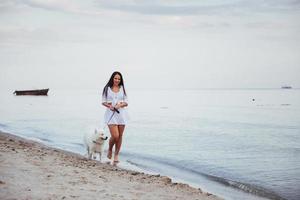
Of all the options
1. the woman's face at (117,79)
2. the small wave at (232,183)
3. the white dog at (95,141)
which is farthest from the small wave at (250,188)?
the woman's face at (117,79)

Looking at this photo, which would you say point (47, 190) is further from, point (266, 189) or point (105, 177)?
point (266, 189)

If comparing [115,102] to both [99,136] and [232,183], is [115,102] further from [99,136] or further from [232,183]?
[232,183]

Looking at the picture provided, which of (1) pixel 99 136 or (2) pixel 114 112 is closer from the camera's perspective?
(2) pixel 114 112

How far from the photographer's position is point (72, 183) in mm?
6090

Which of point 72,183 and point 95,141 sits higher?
point 95,141

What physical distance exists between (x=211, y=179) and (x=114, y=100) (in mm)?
3219

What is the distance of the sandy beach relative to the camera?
17.7 feet

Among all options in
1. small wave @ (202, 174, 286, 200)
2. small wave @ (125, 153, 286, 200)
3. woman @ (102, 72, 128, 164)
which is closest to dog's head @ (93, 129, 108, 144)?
woman @ (102, 72, 128, 164)

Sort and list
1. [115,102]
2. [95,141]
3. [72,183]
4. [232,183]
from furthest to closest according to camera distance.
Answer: [232,183] → [95,141] → [115,102] → [72,183]

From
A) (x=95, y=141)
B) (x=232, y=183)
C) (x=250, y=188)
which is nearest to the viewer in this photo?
(x=250, y=188)

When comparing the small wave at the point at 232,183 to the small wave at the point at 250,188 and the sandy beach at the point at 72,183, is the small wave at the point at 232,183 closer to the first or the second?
the small wave at the point at 250,188

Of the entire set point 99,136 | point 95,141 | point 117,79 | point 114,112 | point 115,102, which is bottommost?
point 95,141

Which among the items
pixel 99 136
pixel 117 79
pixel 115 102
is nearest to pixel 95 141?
pixel 99 136

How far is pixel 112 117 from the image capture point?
8859 millimetres
